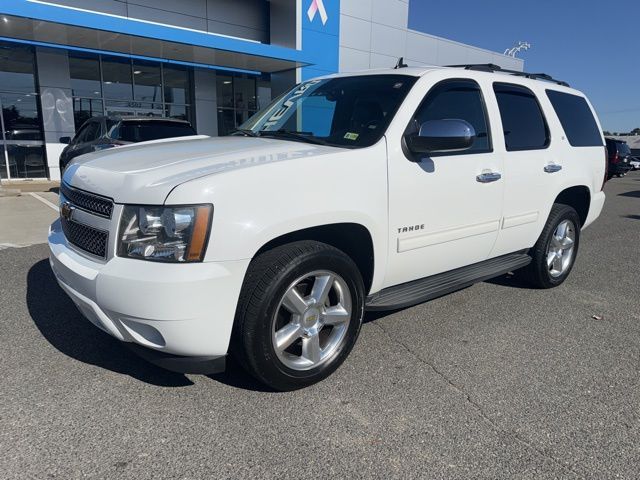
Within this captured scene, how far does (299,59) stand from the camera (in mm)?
16609

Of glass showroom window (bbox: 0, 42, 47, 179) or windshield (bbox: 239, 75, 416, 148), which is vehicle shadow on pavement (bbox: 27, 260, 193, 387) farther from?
glass showroom window (bbox: 0, 42, 47, 179)

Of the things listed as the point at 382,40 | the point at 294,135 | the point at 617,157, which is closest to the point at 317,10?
the point at 382,40

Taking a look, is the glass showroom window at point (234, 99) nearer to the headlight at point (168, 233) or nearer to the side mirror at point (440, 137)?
the side mirror at point (440, 137)

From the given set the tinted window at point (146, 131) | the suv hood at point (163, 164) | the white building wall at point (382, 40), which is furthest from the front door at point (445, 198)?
the white building wall at point (382, 40)

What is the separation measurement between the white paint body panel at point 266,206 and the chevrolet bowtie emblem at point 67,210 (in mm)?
152

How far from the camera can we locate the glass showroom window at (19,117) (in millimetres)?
14188

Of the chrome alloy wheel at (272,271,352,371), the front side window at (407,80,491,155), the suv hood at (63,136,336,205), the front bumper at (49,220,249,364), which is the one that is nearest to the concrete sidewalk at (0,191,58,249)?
the suv hood at (63,136,336,205)

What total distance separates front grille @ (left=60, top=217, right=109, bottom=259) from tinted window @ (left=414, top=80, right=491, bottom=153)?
2.18 m

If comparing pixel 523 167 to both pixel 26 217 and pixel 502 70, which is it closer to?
pixel 502 70

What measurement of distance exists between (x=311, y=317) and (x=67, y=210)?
166 centimetres

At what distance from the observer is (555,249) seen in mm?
4914

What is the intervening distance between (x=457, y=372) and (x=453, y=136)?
154 centimetres

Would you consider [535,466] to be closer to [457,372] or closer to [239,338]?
[457,372]

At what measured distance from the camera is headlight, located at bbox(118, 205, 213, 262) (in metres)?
2.34
